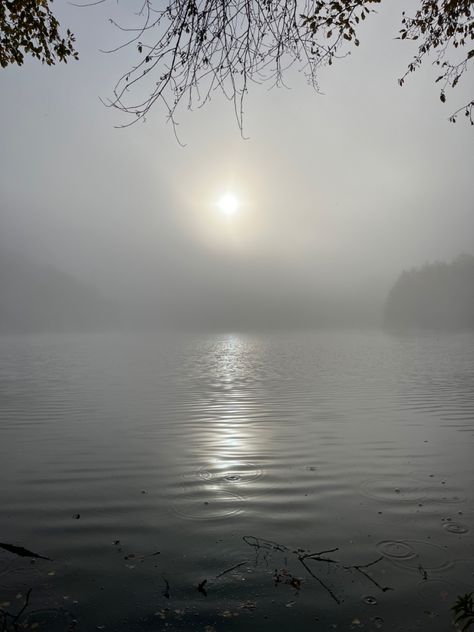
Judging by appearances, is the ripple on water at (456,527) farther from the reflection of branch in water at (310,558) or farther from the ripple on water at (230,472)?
the ripple on water at (230,472)

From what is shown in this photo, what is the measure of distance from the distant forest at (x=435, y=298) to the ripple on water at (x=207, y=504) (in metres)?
175

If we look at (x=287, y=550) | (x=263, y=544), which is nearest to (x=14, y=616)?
(x=263, y=544)

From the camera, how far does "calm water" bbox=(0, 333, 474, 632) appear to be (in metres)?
4.77

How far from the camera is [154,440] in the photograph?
13461mm

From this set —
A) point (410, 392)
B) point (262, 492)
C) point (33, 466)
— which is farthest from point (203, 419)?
point (410, 392)

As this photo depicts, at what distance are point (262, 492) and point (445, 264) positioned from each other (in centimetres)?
19865

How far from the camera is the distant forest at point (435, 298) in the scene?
162 m

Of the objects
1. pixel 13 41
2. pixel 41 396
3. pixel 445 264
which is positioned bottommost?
pixel 41 396

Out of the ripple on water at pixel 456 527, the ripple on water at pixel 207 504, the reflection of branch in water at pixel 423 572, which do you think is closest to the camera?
the reflection of branch in water at pixel 423 572

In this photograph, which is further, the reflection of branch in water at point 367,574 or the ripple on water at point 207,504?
the ripple on water at point 207,504

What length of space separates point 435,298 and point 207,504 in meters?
184

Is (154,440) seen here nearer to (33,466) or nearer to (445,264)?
(33,466)

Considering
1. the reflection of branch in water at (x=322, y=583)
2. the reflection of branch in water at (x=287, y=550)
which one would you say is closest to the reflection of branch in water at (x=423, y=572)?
the reflection of branch in water at (x=287, y=550)

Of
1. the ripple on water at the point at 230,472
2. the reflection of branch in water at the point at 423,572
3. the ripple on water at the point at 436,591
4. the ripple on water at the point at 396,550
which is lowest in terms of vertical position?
the ripple on water at the point at 230,472
